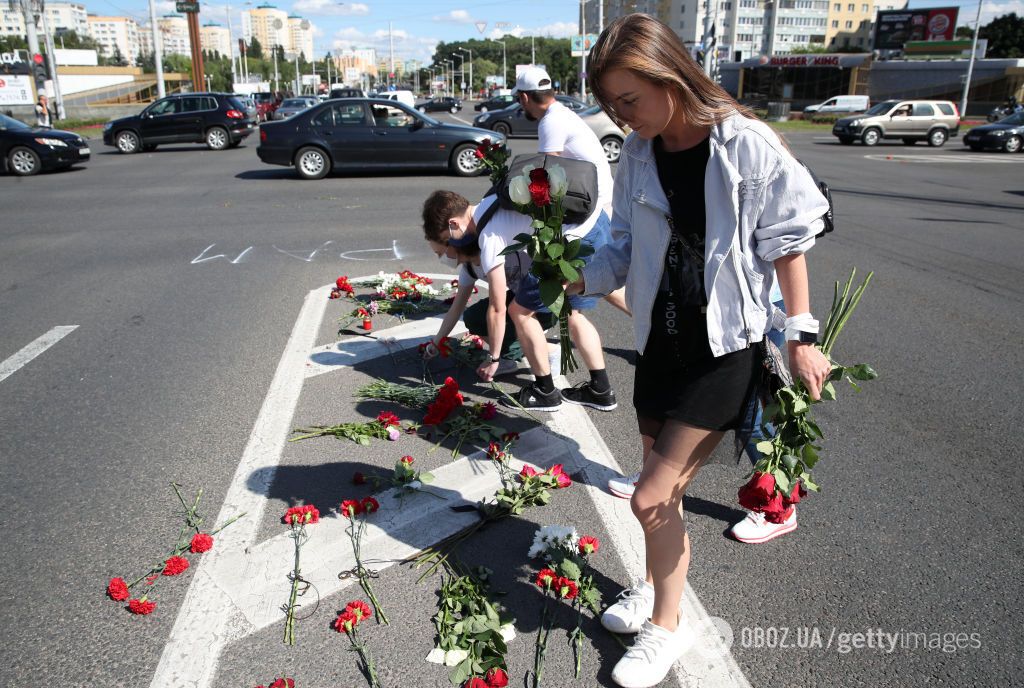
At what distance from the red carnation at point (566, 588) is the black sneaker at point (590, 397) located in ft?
5.98

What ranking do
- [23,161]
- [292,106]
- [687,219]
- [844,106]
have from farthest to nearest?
[844,106] < [292,106] < [23,161] < [687,219]

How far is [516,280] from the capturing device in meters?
4.14

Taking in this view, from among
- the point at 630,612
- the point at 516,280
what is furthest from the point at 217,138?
the point at 630,612

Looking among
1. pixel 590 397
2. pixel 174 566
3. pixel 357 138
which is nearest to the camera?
pixel 174 566

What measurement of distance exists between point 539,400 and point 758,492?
240 centimetres

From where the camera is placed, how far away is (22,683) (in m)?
2.32

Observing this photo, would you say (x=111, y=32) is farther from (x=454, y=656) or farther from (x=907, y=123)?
(x=454, y=656)

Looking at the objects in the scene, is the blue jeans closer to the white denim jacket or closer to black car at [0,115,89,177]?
the white denim jacket

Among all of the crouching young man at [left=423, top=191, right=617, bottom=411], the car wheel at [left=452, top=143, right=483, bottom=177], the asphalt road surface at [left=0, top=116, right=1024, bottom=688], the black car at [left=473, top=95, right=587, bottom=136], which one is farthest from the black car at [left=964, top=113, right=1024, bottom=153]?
the crouching young man at [left=423, top=191, right=617, bottom=411]

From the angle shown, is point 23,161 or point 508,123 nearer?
point 23,161

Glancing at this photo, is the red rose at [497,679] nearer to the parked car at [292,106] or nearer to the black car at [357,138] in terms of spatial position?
the black car at [357,138]

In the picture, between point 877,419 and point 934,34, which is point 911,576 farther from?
point 934,34

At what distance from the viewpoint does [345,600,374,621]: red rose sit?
255cm

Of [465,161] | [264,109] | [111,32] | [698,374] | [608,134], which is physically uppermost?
[111,32]
